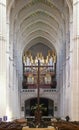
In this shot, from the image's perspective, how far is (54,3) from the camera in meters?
45.0

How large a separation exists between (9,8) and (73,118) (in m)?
14.0

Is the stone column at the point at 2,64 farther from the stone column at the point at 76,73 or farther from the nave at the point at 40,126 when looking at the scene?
the nave at the point at 40,126

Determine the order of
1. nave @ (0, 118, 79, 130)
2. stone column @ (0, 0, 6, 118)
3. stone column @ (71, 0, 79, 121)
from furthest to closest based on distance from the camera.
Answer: stone column @ (71, 0, 79, 121) < stone column @ (0, 0, 6, 118) < nave @ (0, 118, 79, 130)

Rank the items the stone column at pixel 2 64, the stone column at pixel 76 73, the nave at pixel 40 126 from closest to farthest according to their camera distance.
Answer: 1. the nave at pixel 40 126
2. the stone column at pixel 2 64
3. the stone column at pixel 76 73

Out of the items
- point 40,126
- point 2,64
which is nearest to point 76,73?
point 2,64

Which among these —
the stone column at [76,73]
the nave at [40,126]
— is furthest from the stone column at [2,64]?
the nave at [40,126]

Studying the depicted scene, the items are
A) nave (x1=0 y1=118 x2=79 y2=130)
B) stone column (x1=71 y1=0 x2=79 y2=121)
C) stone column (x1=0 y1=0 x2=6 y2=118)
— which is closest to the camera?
nave (x1=0 y1=118 x2=79 y2=130)

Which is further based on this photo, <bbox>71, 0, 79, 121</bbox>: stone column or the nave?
<bbox>71, 0, 79, 121</bbox>: stone column

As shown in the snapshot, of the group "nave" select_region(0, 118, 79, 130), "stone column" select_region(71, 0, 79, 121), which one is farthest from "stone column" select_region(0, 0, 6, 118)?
"nave" select_region(0, 118, 79, 130)

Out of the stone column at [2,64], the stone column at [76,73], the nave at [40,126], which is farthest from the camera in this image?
the stone column at [76,73]

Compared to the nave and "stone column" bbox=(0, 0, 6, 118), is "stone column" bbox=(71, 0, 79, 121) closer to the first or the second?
"stone column" bbox=(0, 0, 6, 118)

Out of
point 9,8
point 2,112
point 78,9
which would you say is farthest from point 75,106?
point 9,8

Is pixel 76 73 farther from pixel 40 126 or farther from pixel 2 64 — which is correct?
pixel 40 126

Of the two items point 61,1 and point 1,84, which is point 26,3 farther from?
point 1,84
